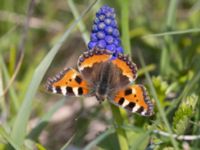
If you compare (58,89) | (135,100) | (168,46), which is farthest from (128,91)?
(168,46)

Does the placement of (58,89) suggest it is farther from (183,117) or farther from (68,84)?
(183,117)

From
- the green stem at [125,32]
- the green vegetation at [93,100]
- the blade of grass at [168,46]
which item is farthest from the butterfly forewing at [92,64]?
the blade of grass at [168,46]

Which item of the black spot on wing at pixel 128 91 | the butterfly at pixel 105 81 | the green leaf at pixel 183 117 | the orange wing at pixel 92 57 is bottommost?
the green leaf at pixel 183 117

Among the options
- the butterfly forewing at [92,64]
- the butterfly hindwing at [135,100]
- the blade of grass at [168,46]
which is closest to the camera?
the butterfly hindwing at [135,100]

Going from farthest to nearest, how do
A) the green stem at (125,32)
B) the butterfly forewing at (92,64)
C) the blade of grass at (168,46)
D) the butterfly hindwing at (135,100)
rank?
the blade of grass at (168,46) < the green stem at (125,32) < the butterfly forewing at (92,64) < the butterfly hindwing at (135,100)

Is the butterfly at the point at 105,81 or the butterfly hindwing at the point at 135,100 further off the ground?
the butterfly at the point at 105,81

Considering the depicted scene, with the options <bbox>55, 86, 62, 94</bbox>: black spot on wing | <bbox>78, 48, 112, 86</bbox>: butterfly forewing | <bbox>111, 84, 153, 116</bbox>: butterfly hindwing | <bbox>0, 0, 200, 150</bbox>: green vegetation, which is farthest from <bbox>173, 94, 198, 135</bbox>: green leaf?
<bbox>55, 86, 62, 94</bbox>: black spot on wing

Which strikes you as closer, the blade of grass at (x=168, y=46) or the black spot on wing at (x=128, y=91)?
the black spot on wing at (x=128, y=91)

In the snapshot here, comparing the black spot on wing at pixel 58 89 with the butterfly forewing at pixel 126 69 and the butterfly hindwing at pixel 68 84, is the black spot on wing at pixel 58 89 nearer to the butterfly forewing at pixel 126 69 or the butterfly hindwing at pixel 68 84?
the butterfly hindwing at pixel 68 84
